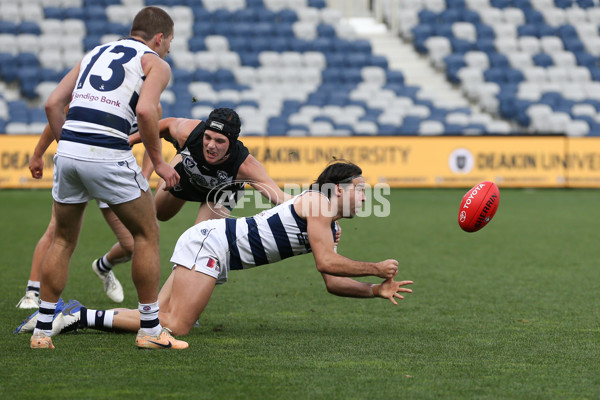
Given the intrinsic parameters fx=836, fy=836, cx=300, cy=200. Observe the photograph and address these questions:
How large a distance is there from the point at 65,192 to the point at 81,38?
59.2 feet

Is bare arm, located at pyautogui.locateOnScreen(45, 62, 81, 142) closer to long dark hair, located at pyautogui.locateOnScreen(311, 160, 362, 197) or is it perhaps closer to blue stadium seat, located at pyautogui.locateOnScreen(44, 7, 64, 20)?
long dark hair, located at pyautogui.locateOnScreen(311, 160, 362, 197)

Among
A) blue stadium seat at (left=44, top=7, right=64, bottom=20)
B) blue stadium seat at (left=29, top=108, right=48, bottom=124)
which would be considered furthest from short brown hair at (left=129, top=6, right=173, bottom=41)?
blue stadium seat at (left=44, top=7, right=64, bottom=20)

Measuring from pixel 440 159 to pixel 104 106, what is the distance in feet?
45.1

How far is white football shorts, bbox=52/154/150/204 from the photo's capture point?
4.58 meters

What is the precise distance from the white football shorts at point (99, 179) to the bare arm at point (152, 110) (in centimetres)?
15

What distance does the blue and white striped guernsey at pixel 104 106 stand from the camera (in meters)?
4.61

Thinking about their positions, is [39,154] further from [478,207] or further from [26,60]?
[26,60]

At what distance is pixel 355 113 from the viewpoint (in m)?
20.6

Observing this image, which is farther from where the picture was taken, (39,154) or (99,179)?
(39,154)

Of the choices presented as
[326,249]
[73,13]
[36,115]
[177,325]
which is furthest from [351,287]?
[73,13]

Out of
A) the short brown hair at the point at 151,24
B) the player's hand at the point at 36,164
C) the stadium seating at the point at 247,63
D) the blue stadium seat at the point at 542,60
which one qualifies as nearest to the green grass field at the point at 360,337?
the player's hand at the point at 36,164

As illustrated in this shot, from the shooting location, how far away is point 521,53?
23922 mm

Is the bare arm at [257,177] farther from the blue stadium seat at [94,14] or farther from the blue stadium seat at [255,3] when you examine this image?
the blue stadium seat at [255,3]

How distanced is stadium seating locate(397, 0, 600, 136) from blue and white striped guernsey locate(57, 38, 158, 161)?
17.8 meters
